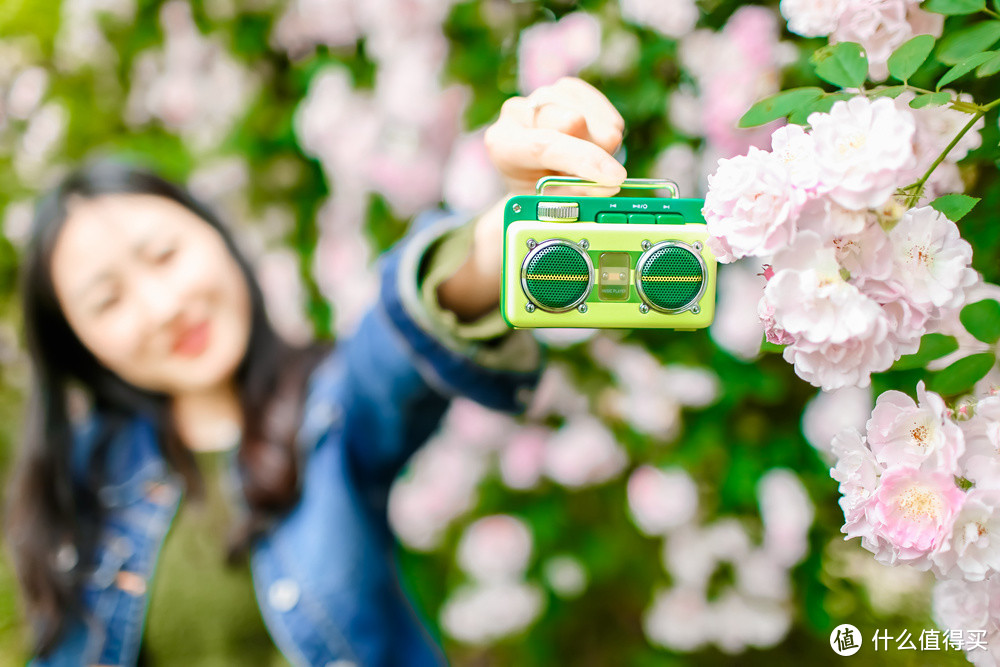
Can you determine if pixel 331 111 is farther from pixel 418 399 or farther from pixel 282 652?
pixel 282 652

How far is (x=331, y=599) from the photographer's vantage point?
Answer: 99 centimetres

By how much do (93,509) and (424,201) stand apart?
0.75 meters

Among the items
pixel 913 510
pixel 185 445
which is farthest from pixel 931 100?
pixel 185 445

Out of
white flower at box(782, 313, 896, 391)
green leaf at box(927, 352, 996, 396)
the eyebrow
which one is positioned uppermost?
white flower at box(782, 313, 896, 391)

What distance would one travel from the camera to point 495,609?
1.40m

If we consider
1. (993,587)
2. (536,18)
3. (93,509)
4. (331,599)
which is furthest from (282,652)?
(536,18)

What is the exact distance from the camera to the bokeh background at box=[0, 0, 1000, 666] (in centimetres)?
103

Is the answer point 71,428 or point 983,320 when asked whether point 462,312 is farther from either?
point 71,428

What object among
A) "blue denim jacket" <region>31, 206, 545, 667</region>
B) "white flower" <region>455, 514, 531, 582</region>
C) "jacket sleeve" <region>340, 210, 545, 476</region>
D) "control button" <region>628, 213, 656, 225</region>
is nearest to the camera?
"control button" <region>628, 213, 656, 225</region>

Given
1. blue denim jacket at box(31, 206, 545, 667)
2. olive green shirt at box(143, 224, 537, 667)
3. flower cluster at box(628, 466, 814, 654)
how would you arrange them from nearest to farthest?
1. blue denim jacket at box(31, 206, 545, 667)
2. olive green shirt at box(143, 224, 537, 667)
3. flower cluster at box(628, 466, 814, 654)

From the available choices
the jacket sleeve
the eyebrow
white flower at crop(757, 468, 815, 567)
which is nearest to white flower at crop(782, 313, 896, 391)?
the jacket sleeve

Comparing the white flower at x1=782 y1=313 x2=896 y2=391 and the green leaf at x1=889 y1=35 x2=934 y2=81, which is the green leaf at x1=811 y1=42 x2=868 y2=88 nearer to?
the green leaf at x1=889 y1=35 x2=934 y2=81

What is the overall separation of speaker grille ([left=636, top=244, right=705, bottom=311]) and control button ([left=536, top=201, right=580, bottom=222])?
52mm

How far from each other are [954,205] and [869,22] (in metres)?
0.14
